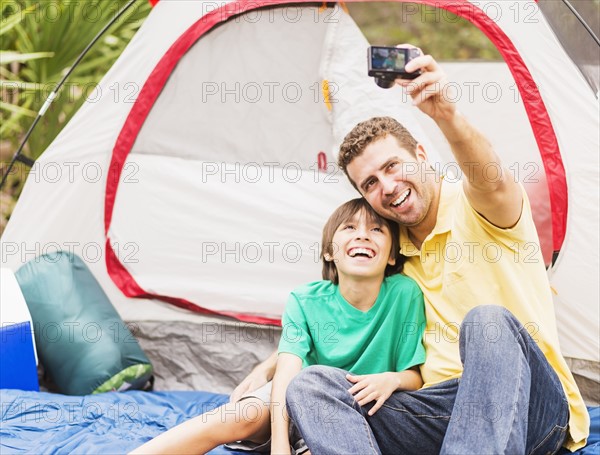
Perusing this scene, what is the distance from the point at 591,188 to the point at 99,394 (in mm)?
1468

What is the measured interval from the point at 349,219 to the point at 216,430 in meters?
0.58

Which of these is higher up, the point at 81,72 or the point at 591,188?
the point at 81,72

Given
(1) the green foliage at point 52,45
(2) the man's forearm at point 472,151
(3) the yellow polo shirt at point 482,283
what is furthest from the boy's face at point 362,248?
(1) the green foliage at point 52,45

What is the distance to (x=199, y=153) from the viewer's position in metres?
2.54

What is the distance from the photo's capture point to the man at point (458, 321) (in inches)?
59.9

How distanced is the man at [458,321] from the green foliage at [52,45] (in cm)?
178

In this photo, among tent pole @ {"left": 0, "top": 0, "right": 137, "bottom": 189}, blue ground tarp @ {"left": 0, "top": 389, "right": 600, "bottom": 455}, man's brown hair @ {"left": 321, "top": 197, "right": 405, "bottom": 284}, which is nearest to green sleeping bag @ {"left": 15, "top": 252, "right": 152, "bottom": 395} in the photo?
blue ground tarp @ {"left": 0, "top": 389, "right": 600, "bottom": 455}

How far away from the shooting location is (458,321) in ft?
5.95

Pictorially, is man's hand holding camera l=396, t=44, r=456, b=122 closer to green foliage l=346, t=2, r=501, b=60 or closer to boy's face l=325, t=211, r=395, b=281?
boy's face l=325, t=211, r=395, b=281

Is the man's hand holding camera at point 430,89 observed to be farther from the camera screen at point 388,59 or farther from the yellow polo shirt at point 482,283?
the yellow polo shirt at point 482,283

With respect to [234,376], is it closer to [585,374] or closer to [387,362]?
[387,362]

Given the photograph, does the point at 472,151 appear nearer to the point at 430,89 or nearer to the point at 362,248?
the point at 430,89

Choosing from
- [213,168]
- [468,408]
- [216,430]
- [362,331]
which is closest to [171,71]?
[213,168]

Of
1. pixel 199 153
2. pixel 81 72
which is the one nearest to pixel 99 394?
pixel 199 153
